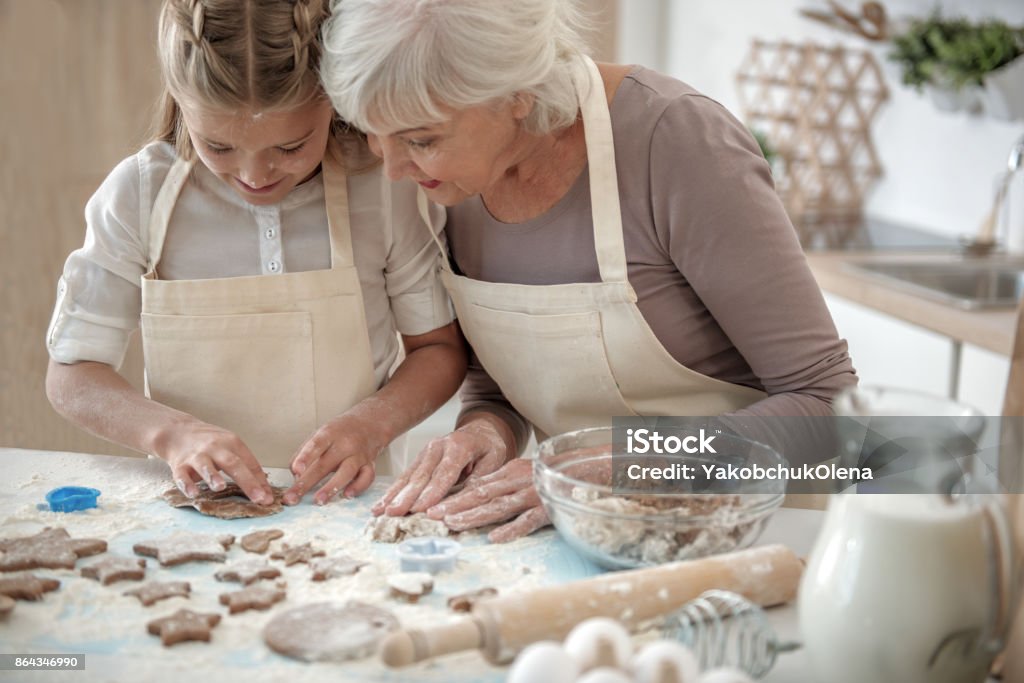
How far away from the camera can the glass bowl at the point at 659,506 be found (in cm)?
109

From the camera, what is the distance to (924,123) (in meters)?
3.44

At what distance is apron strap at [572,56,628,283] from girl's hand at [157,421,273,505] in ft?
1.79

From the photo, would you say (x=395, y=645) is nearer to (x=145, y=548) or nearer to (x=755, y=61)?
(x=145, y=548)

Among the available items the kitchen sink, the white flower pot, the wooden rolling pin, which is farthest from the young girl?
the white flower pot

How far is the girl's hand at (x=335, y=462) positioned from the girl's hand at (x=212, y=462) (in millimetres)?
44

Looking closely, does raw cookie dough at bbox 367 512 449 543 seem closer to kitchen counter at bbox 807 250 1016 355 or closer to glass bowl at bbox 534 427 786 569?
glass bowl at bbox 534 427 786 569

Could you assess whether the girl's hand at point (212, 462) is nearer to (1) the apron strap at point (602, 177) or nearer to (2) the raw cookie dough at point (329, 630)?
(2) the raw cookie dough at point (329, 630)

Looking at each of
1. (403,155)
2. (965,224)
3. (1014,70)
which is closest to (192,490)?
(403,155)

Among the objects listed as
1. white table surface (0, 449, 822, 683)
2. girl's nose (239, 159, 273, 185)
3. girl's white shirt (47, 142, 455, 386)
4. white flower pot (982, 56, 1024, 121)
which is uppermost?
white flower pot (982, 56, 1024, 121)

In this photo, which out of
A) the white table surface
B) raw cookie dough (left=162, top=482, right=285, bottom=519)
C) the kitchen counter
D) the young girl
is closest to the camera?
the white table surface

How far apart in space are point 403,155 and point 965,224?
8.21 ft

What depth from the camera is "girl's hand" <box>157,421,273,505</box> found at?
1296 mm

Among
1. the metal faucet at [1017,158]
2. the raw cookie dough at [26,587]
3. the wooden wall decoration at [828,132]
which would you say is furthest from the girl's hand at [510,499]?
the wooden wall decoration at [828,132]

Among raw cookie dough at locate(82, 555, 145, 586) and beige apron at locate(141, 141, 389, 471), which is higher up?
beige apron at locate(141, 141, 389, 471)
